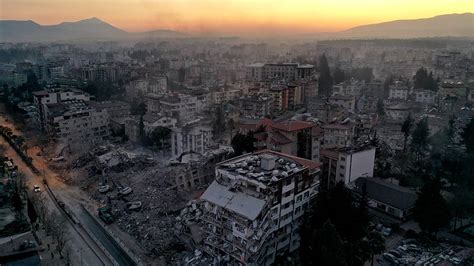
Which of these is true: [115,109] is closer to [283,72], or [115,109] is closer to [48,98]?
[48,98]

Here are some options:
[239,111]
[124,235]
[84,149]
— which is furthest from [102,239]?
[239,111]

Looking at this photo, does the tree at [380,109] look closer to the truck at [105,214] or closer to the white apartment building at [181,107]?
the white apartment building at [181,107]

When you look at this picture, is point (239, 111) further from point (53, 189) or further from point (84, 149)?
point (53, 189)

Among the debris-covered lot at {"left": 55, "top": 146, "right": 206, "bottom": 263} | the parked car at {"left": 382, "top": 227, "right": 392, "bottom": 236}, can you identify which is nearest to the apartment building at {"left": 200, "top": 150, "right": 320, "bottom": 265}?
the debris-covered lot at {"left": 55, "top": 146, "right": 206, "bottom": 263}

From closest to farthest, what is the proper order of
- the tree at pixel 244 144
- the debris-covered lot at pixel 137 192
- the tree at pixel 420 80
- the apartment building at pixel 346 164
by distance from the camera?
the debris-covered lot at pixel 137 192, the apartment building at pixel 346 164, the tree at pixel 244 144, the tree at pixel 420 80

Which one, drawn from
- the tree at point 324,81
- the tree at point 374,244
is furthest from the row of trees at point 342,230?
the tree at point 324,81

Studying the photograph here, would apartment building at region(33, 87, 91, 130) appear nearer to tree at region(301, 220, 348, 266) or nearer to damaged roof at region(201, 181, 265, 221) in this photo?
damaged roof at region(201, 181, 265, 221)

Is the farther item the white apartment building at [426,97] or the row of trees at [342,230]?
the white apartment building at [426,97]
